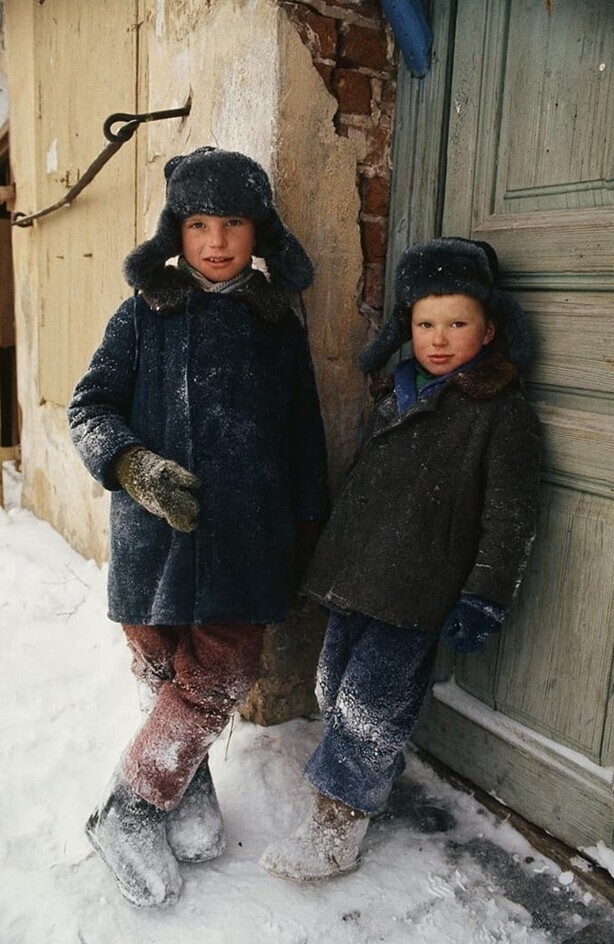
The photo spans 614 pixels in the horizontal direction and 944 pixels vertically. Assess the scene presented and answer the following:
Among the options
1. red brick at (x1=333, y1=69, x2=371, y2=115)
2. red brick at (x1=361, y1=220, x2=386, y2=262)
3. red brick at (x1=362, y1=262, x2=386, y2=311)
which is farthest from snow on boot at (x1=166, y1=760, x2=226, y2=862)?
red brick at (x1=333, y1=69, x2=371, y2=115)

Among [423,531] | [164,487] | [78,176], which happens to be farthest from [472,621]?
[78,176]

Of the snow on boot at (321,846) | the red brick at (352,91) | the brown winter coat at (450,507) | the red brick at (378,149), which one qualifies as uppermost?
the red brick at (352,91)

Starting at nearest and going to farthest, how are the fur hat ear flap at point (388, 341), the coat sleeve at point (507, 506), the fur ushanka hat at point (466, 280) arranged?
1. the coat sleeve at point (507, 506)
2. the fur ushanka hat at point (466, 280)
3. the fur hat ear flap at point (388, 341)

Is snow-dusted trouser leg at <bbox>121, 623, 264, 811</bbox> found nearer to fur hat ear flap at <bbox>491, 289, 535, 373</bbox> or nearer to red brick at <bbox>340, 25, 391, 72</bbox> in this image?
fur hat ear flap at <bbox>491, 289, 535, 373</bbox>

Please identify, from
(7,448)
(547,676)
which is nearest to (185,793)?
(547,676)

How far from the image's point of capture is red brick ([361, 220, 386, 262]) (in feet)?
8.06

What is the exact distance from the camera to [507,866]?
6.76ft

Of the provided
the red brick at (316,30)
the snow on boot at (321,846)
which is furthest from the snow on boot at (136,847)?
the red brick at (316,30)

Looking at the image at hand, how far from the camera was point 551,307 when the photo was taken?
78.9 inches

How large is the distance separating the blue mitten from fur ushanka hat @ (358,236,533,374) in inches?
23.2

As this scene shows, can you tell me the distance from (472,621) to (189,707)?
2.39ft

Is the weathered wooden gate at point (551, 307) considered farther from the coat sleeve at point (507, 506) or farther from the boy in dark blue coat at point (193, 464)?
the boy in dark blue coat at point (193, 464)

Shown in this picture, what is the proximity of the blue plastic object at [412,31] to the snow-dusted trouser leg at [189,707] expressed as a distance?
163 centimetres

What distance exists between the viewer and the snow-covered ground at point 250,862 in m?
1.84
